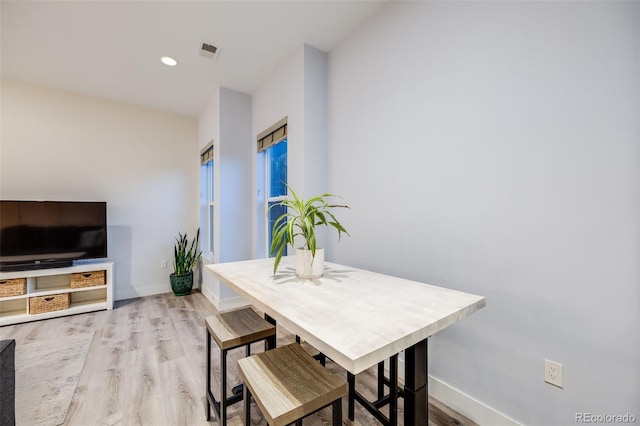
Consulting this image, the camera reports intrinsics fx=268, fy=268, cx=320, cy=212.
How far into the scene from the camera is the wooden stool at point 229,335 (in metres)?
1.30

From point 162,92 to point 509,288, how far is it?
4038 mm

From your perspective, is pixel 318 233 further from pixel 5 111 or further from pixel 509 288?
pixel 5 111

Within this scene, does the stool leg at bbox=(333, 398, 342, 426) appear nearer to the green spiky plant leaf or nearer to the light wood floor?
the light wood floor

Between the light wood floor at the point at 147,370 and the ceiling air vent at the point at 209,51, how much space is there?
8.86 ft

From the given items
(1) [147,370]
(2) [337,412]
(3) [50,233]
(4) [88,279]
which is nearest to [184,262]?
→ (4) [88,279]

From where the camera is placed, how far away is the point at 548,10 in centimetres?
119

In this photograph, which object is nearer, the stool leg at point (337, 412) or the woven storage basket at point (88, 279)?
the stool leg at point (337, 412)

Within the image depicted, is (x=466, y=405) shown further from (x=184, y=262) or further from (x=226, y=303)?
(x=184, y=262)

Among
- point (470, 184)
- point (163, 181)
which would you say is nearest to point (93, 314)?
point (163, 181)

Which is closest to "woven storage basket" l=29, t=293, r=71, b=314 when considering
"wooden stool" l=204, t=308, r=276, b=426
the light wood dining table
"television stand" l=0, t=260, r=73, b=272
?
"television stand" l=0, t=260, r=73, b=272

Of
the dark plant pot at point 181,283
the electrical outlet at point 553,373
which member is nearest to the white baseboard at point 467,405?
the electrical outlet at point 553,373

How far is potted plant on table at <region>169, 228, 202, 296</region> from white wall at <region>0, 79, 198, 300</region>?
0.13 m

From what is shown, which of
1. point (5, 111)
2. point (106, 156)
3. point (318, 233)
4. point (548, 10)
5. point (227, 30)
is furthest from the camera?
point (106, 156)

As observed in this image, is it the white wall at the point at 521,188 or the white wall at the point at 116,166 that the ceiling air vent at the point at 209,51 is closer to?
the white wall at the point at 521,188
